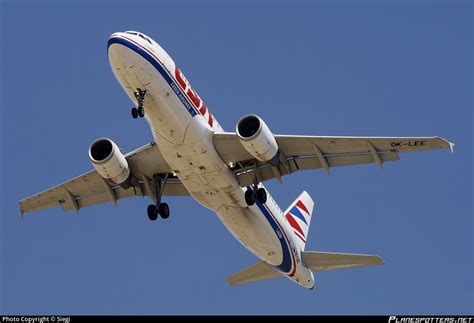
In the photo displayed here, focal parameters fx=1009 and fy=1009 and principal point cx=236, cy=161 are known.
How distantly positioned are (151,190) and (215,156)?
4638mm

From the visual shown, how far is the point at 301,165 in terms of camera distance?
1582 inches

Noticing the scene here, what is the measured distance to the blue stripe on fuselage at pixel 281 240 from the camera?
1660 inches

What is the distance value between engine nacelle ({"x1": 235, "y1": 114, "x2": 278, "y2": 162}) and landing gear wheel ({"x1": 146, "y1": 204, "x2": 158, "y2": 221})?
19.8ft

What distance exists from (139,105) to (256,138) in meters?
4.52

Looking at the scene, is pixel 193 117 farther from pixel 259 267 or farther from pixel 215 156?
pixel 259 267

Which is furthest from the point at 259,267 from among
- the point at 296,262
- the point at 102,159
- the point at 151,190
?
the point at 102,159

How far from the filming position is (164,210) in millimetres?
42031

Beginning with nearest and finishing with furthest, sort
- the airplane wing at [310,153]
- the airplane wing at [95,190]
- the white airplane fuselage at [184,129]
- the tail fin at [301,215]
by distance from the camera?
the white airplane fuselage at [184,129] → the airplane wing at [310,153] → the airplane wing at [95,190] → the tail fin at [301,215]

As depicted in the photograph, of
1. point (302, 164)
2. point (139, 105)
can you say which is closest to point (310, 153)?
point (302, 164)

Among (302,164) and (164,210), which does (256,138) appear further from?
(164,210)

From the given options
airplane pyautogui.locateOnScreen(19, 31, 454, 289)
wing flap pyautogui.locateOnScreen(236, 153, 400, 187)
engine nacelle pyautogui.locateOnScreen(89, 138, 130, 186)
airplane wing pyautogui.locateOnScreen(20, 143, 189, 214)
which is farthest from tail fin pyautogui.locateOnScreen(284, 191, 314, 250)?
engine nacelle pyautogui.locateOnScreen(89, 138, 130, 186)

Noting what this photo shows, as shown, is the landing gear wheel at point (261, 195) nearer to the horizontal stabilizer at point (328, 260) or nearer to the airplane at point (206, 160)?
the airplane at point (206, 160)

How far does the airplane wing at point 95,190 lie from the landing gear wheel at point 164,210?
0.62m

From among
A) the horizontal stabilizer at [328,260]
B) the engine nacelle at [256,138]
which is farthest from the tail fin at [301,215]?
the engine nacelle at [256,138]
